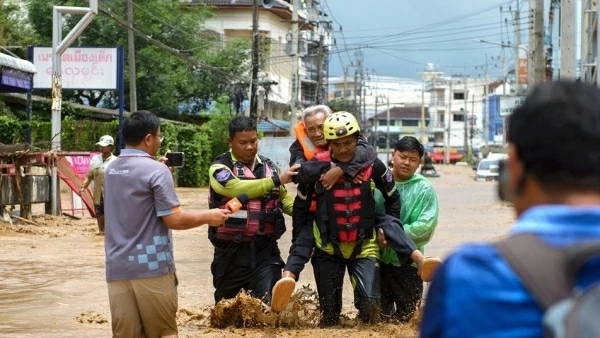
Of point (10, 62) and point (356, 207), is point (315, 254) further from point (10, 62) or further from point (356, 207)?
point (10, 62)

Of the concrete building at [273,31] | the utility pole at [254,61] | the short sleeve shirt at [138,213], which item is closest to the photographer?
the short sleeve shirt at [138,213]

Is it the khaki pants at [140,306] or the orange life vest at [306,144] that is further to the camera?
the orange life vest at [306,144]

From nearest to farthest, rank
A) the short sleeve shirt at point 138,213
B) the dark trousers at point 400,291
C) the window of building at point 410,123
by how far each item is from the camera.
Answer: the short sleeve shirt at point 138,213 < the dark trousers at point 400,291 < the window of building at point 410,123

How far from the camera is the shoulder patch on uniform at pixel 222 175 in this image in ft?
26.7

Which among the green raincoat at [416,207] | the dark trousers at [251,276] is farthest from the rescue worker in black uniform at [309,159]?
the green raincoat at [416,207]

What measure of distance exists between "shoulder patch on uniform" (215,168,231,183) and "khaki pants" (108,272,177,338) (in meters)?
1.95

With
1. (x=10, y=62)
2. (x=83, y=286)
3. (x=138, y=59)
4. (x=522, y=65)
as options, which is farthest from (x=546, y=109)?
(x=522, y=65)

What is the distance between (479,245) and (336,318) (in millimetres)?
6451

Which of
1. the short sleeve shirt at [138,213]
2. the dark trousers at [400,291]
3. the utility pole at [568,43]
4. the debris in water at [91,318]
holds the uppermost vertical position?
the utility pole at [568,43]

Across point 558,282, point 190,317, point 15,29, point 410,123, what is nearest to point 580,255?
point 558,282

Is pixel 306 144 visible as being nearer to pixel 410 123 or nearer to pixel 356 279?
pixel 356 279

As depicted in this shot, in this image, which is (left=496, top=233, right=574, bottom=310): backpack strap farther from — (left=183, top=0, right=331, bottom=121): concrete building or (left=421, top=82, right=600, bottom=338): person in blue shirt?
(left=183, top=0, right=331, bottom=121): concrete building

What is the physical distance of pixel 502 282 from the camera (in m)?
2.12

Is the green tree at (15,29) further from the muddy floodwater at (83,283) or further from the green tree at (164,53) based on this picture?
the muddy floodwater at (83,283)
